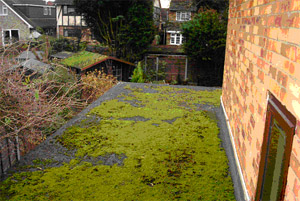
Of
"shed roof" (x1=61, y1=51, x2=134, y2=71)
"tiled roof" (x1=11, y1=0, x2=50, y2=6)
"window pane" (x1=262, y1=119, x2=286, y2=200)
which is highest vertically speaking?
"tiled roof" (x1=11, y1=0, x2=50, y2=6)

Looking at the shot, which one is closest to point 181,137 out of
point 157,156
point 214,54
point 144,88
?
point 157,156

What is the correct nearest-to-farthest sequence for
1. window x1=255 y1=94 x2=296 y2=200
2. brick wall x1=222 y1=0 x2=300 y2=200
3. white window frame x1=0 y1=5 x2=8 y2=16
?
brick wall x1=222 y1=0 x2=300 y2=200
window x1=255 y1=94 x2=296 y2=200
white window frame x1=0 y1=5 x2=8 y2=16

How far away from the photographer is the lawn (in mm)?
3432

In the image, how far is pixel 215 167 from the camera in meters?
3.98

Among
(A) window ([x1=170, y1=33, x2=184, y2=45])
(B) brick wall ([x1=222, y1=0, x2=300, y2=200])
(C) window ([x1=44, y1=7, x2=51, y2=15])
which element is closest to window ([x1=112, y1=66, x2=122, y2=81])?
(A) window ([x1=170, y1=33, x2=184, y2=45])

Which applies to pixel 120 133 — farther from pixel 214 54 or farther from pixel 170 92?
pixel 214 54

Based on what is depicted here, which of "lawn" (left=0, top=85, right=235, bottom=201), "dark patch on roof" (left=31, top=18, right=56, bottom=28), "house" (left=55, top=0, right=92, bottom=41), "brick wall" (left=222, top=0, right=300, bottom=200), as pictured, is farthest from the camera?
"dark patch on roof" (left=31, top=18, right=56, bottom=28)

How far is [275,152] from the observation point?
210 centimetres

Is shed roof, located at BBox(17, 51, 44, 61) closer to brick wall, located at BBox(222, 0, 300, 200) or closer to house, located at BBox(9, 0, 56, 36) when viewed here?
brick wall, located at BBox(222, 0, 300, 200)

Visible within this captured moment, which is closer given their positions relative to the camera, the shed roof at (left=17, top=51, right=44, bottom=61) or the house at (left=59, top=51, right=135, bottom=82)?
the shed roof at (left=17, top=51, right=44, bottom=61)

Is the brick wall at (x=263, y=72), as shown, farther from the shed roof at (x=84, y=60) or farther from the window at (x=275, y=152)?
the shed roof at (x=84, y=60)

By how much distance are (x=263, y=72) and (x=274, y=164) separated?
812mm

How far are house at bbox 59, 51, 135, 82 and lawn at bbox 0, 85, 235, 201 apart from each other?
8998 millimetres

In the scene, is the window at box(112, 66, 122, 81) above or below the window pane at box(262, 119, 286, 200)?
below
